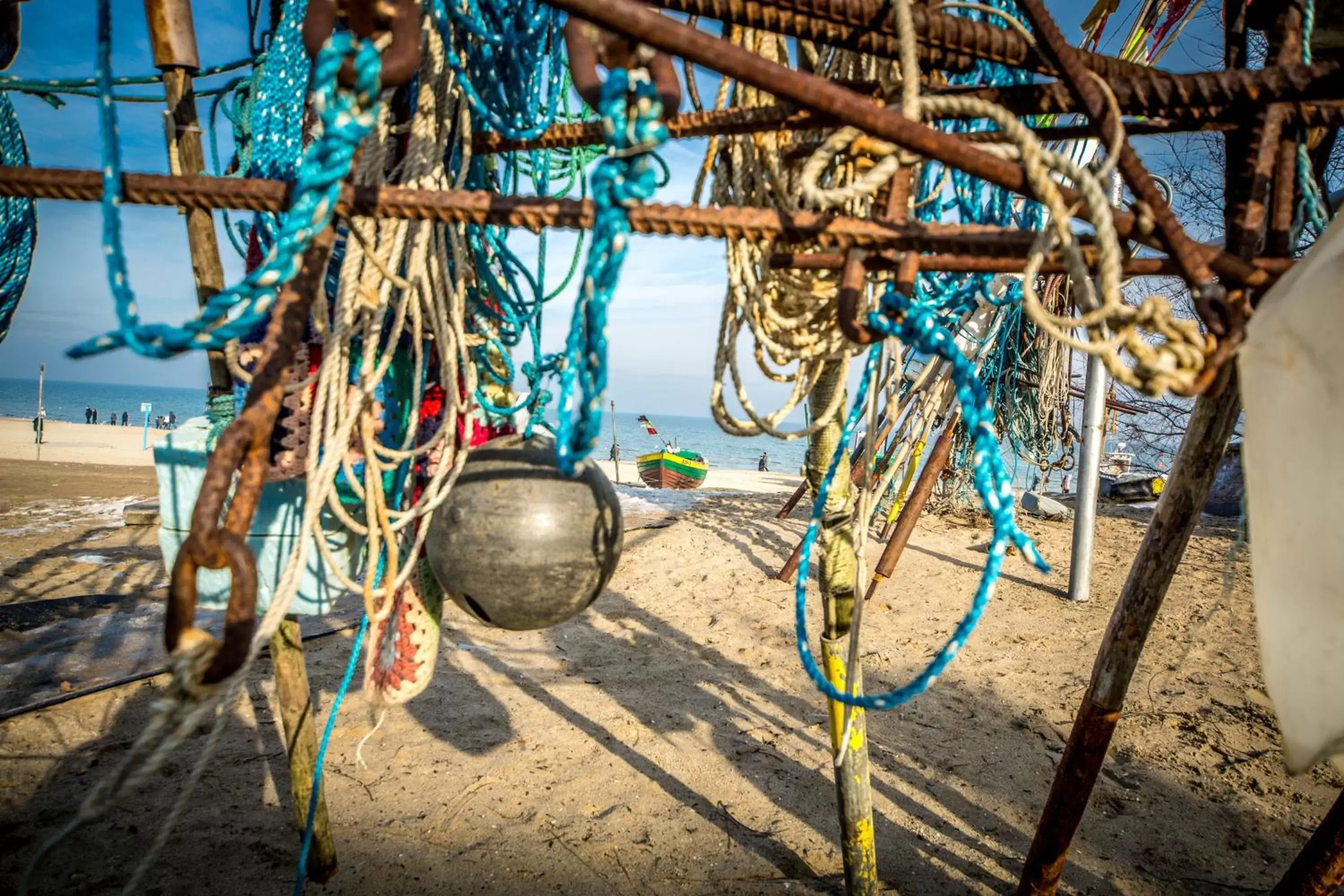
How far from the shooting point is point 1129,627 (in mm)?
2500

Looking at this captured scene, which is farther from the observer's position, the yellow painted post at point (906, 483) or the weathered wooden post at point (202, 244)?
the yellow painted post at point (906, 483)

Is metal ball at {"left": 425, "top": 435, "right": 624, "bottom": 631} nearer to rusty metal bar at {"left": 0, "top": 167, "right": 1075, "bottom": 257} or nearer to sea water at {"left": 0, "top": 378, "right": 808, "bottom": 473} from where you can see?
rusty metal bar at {"left": 0, "top": 167, "right": 1075, "bottom": 257}

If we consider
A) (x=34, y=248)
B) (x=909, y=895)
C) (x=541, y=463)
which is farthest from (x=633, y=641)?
(x=34, y=248)

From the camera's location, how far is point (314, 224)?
129cm

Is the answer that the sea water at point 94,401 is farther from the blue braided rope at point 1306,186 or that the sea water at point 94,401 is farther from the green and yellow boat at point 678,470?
the blue braided rope at point 1306,186

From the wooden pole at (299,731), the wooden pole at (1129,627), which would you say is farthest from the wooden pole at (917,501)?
the wooden pole at (299,731)

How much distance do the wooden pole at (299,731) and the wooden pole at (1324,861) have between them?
12.1ft

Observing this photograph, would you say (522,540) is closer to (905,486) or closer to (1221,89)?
(1221,89)

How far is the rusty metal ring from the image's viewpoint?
3.85 feet

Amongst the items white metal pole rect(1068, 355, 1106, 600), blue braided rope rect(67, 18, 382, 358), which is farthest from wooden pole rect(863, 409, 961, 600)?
blue braided rope rect(67, 18, 382, 358)

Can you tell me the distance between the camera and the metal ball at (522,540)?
6.46 ft

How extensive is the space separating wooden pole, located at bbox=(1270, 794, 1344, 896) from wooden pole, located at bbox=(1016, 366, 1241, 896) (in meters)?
0.68

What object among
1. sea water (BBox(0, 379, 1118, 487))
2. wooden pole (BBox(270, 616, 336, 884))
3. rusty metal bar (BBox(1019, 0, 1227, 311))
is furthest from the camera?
sea water (BBox(0, 379, 1118, 487))

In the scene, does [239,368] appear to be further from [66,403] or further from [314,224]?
[66,403]
